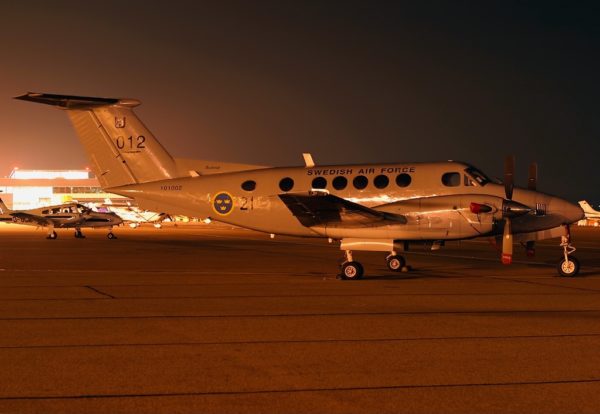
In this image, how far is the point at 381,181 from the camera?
828 inches

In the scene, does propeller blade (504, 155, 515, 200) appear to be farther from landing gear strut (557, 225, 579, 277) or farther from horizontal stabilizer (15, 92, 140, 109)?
horizontal stabilizer (15, 92, 140, 109)

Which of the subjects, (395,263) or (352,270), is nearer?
(352,270)

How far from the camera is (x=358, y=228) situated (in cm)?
1902

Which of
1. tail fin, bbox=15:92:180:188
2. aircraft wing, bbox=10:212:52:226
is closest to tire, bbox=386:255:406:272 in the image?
tail fin, bbox=15:92:180:188

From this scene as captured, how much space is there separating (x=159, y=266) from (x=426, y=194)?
8.81m

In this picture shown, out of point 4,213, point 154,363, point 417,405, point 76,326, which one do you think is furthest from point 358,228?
point 4,213

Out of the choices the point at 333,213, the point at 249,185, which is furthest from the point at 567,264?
the point at 249,185

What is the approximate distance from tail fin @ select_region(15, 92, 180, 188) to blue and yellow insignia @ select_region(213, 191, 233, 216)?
77.2 inches

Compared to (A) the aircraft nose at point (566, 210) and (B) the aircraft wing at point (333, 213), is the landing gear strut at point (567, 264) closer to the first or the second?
(A) the aircraft nose at point (566, 210)

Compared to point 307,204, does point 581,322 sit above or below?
below

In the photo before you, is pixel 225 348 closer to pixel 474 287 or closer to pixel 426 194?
pixel 474 287

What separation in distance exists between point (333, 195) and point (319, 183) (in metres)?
2.36

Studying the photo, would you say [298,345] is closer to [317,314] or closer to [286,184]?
[317,314]

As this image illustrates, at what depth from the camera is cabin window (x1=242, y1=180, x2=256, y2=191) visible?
867 inches
